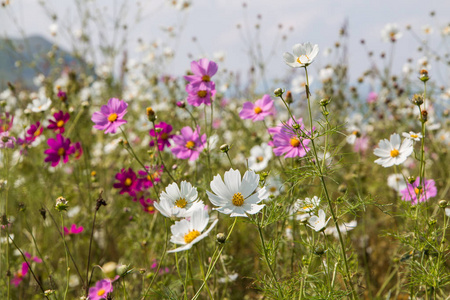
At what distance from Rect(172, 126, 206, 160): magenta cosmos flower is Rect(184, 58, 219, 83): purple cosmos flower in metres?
0.18

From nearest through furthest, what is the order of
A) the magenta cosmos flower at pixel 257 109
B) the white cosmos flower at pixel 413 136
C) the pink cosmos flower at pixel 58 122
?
1. the white cosmos flower at pixel 413 136
2. the magenta cosmos flower at pixel 257 109
3. the pink cosmos flower at pixel 58 122

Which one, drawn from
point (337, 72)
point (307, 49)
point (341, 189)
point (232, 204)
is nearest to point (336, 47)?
point (337, 72)

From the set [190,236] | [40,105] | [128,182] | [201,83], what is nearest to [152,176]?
[128,182]

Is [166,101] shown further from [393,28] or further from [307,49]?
[307,49]

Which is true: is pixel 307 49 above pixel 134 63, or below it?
above

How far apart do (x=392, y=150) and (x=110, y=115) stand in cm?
88

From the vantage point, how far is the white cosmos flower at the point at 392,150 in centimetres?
108

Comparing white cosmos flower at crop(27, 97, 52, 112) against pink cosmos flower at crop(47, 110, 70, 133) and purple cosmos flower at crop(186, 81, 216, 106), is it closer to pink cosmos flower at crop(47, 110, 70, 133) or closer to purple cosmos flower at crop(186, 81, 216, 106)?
pink cosmos flower at crop(47, 110, 70, 133)

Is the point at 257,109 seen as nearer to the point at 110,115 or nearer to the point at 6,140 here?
the point at 110,115

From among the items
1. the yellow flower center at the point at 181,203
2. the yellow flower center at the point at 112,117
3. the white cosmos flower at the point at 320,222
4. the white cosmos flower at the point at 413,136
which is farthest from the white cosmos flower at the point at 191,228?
the white cosmos flower at the point at 413,136

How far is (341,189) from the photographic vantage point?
1.32 metres

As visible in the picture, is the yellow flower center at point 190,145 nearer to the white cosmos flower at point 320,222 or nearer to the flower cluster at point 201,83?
the flower cluster at point 201,83

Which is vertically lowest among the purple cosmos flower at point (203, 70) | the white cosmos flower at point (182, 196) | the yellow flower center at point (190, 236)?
the yellow flower center at point (190, 236)

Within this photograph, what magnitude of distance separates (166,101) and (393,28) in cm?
189
